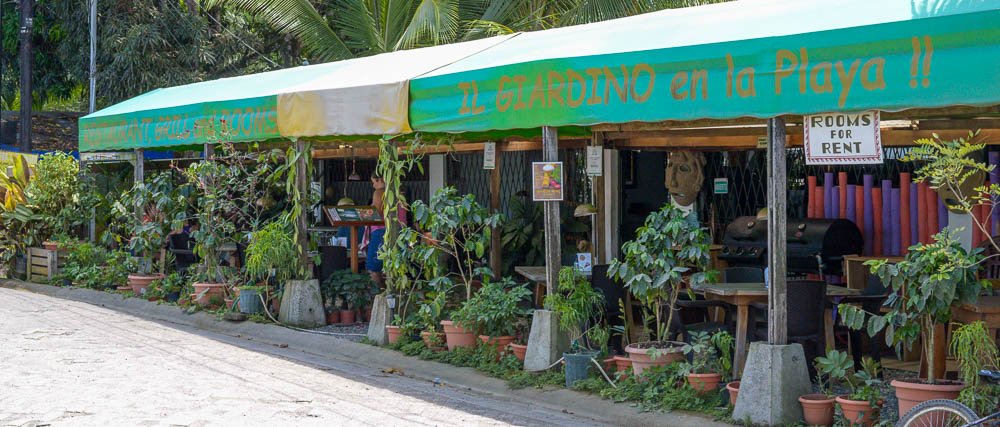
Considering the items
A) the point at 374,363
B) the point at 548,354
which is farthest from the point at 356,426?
the point at 374,363

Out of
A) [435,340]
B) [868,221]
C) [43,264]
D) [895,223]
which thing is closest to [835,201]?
[868,221]

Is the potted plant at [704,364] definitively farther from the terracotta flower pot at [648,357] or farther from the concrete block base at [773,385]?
the concrete block base at [773,385]

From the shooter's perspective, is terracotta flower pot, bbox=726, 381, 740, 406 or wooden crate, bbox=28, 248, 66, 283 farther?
wooden crate, bbox=28, 248, 66, 283

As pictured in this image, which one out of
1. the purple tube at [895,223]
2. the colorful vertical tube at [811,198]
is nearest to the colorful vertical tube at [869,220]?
the purple tube at [895,223]

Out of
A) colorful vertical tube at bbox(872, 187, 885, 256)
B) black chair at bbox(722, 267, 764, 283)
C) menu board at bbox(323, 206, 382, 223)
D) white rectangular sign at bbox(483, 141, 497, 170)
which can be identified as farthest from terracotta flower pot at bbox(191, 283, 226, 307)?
colorful vertical tube at bbox(872, 187, 885, 256)

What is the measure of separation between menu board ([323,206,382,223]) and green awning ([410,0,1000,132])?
3.08m

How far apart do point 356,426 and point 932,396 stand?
12.5ft

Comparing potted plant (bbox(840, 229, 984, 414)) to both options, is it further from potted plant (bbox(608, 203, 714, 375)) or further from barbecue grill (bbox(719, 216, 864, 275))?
barbecue grill (bbox(719, 216, 864, 275))

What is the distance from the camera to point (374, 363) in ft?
36.9

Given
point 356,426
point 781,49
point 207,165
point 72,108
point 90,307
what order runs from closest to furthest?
1. point 781,49
2. point 356,426
3. point 207,165
4. point 90,307
5. point 72,108

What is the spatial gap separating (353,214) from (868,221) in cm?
587

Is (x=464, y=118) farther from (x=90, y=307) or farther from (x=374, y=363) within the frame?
(x=90, y=307)

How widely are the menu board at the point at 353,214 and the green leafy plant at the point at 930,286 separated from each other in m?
7.45

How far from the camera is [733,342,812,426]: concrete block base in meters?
7.56
